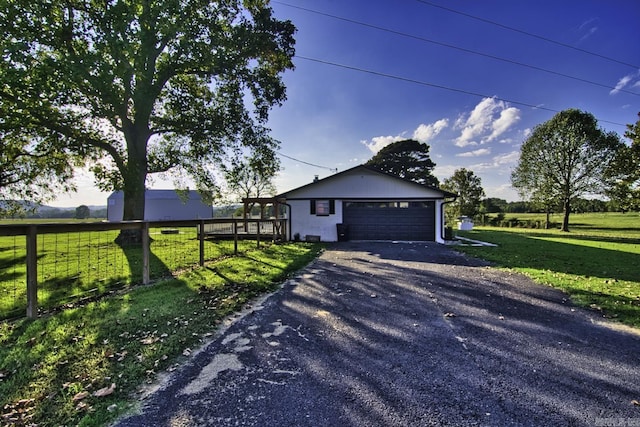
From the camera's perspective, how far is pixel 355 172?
617 inches

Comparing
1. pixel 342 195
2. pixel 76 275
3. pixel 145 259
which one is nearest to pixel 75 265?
pixel 76 275

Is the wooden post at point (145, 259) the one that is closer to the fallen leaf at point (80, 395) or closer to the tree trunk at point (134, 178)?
the fallen leaf at point (80, 395)

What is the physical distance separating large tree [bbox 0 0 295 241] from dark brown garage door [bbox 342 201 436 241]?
5.78 m

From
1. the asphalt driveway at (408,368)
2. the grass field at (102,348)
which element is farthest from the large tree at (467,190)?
the grass field at (102,348)

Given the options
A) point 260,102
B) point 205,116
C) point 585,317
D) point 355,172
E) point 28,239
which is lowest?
point 585,317

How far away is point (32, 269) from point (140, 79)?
10506mm

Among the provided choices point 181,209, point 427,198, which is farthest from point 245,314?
point 181,209

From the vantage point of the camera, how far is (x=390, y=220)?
15312 millimetres

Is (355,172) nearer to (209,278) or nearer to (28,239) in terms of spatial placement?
(209,278)

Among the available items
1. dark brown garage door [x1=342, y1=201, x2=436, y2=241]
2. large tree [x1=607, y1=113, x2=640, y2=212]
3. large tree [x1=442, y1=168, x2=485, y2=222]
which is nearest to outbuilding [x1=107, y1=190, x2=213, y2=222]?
dark brown garage door [x1=342, y1=201, x2=436, y2=241]

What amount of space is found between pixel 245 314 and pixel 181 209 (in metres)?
42.6

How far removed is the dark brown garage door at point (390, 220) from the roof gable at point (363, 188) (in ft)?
1.54

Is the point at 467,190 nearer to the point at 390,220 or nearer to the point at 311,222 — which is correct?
Result: the point at 390,220

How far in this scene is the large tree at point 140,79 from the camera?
9.35 m
